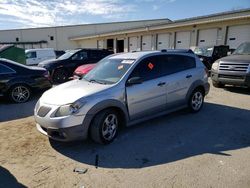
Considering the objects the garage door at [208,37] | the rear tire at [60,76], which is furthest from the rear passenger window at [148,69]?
the garage door at [208,37]

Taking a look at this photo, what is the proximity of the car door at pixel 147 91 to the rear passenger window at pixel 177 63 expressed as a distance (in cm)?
28

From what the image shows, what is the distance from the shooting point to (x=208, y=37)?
61.8ft

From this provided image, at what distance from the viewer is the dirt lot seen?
10.8ft

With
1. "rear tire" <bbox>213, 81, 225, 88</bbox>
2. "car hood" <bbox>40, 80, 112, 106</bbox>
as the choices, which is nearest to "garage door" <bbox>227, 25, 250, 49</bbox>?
"rear tire" <bbox>213, 81, 225, 88</bbox>

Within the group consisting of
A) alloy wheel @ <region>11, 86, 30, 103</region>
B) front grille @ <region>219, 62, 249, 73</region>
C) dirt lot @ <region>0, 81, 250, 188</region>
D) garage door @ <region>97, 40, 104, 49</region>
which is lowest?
dirt lot @ <region>0, 81, 250, 188</region>

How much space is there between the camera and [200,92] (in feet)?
20.8

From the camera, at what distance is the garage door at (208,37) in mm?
18297

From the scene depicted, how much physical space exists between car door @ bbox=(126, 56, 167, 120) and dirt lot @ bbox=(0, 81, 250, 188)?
18.5 inches

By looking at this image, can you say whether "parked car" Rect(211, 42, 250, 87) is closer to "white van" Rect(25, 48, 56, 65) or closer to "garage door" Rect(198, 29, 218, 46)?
"garage door" Rect(198, 29, 218, 46)

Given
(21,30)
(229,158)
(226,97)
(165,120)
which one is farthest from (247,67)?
(21,30)

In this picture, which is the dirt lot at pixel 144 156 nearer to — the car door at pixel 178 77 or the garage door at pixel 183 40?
the car door at pixel 178 77

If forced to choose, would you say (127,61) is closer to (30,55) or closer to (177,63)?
(177,63)

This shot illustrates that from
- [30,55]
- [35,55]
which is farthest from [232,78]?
[30,55]

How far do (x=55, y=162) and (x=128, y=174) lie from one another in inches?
49.0
